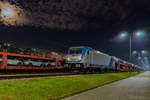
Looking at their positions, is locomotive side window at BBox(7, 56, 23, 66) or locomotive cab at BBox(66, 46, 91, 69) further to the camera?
locomotive side window at BBox(7, 56, 23, 66)

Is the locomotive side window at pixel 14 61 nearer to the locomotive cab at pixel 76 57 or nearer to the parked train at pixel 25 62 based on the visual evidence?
the parked train at pixel 25 62

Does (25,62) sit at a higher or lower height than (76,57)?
lower

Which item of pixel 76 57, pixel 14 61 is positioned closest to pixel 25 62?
pixel 14 61

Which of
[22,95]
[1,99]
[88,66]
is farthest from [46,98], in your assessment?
[88,66]

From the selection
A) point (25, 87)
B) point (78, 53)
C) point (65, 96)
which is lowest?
point (65, 96)

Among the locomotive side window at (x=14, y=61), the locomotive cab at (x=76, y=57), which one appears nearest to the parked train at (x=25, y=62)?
the locomotive side window at (x=14, y=61)

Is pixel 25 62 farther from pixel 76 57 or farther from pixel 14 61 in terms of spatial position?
pixel 76 57

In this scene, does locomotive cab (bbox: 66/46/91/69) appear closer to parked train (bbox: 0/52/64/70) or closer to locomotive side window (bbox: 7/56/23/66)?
parked train (bbox: 0/52/64/70)

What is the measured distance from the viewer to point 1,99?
5.80 meters

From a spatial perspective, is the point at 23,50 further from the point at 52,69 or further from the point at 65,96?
the point at 65,96

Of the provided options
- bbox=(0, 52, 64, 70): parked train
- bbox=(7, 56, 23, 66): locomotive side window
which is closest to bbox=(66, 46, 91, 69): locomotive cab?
bbox=(0, 52, 64, 70): parked train

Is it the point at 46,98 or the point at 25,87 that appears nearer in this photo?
the point at 46,98

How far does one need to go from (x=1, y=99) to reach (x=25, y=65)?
65.0 feet

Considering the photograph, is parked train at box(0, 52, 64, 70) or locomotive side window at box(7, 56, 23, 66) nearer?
parked train at box(0, 52, 64, 70)
